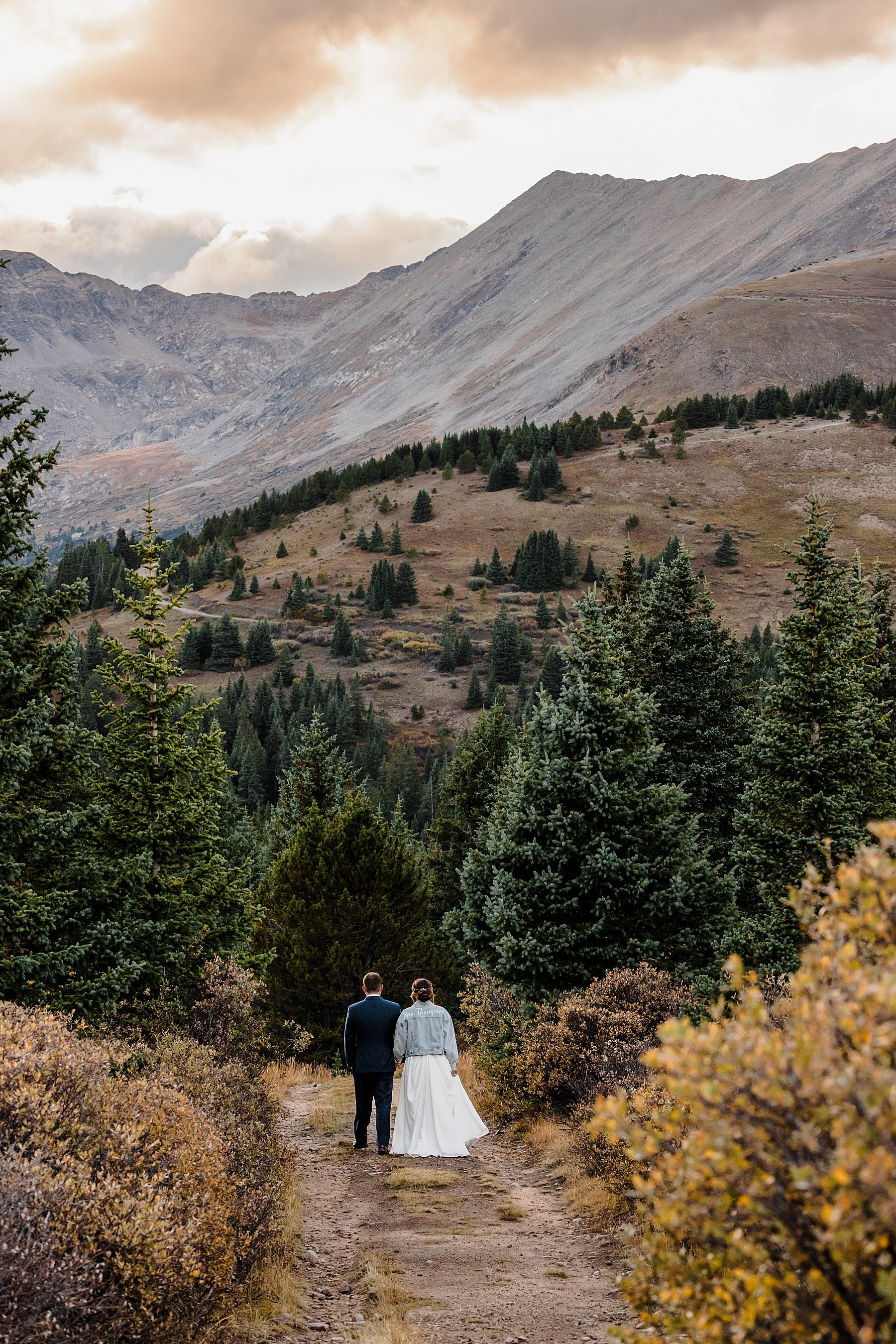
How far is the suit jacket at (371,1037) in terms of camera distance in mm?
12273

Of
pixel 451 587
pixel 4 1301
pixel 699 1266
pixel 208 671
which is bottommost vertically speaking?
pixel 208 671

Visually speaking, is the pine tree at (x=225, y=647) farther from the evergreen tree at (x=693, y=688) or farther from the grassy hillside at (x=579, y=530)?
the evergreen tree at (x=693, y=688)

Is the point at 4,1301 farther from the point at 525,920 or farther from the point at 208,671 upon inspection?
the point at 208,671

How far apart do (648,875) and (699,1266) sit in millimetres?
13653

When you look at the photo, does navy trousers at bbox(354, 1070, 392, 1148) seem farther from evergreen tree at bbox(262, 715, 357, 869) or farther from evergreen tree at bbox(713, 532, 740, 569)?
evergreen tree at bbox(713, 532, 740, 569)

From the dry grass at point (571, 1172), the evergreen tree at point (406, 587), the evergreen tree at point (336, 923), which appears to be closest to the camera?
the dry grass at point (571, 1172)

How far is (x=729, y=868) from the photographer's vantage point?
78.2ft

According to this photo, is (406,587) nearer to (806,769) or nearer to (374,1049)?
(806,769)

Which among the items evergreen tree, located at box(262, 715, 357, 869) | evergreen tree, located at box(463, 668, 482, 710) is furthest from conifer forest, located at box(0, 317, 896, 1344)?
evergreen tree, located at box(463, 668, 482, 710)

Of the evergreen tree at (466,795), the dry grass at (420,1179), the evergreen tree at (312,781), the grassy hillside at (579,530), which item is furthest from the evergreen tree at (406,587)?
the dry grass at (420,1179)

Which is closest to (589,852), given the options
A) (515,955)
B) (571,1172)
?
(515,955)

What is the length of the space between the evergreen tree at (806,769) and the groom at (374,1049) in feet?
32.4

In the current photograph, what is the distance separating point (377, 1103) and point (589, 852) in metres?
6.25

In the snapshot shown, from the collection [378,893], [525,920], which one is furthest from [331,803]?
[525,920]
